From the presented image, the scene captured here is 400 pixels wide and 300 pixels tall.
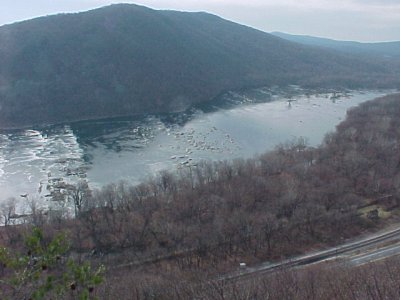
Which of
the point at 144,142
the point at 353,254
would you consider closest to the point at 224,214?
the point at 353,254

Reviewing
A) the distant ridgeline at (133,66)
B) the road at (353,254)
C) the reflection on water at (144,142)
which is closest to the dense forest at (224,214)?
the road at (353,254)

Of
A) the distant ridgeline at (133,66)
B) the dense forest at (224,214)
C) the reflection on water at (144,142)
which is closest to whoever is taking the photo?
the dense forest at (224,214)

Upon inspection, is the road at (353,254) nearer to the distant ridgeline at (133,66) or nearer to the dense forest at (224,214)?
the dense forest at (224,214)

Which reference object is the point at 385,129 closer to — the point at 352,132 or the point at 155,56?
the point at 352,132

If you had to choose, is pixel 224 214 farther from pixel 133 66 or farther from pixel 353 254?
pixel 133 66

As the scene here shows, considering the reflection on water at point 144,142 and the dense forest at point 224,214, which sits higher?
the dense forest at point 224,214

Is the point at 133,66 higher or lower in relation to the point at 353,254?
higher

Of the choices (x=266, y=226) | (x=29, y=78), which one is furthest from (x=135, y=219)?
(x=29, y=78)
